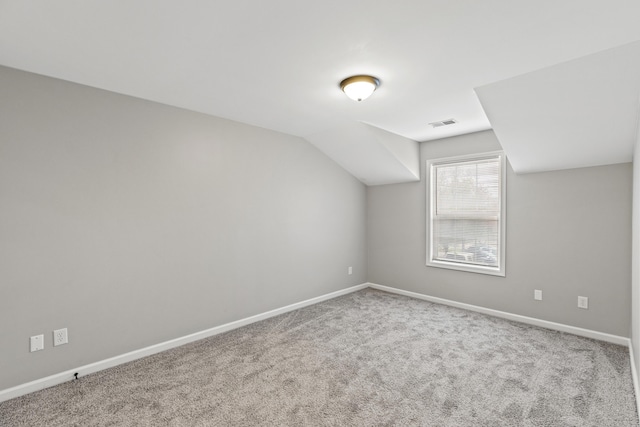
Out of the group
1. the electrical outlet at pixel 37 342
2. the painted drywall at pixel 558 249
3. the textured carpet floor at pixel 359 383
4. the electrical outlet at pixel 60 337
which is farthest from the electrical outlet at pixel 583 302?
the electrical outlet at pixel 37 342

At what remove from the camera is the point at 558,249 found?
11.3 ft

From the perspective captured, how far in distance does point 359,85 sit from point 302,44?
2.10 feet

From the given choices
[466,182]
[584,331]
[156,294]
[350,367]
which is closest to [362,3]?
[350,367]

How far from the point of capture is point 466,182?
4.28 m

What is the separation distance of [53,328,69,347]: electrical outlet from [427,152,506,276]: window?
4139 millimetres

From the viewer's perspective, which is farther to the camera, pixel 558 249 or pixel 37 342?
pixel 558 249

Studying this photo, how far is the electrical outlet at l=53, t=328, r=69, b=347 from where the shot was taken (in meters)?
2.46

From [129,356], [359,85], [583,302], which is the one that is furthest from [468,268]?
[129,356]

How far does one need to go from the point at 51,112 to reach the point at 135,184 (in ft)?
2.56

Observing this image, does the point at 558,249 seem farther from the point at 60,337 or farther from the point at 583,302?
the point at 60,337

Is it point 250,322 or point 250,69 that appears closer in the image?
point 250,69

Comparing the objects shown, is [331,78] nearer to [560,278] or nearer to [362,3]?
[362,3]

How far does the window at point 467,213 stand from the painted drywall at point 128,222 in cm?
193

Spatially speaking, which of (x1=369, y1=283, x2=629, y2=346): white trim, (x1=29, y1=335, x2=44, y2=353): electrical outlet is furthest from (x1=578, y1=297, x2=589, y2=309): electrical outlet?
(x1=29, y1=335, x2=44, y2=353): electrical outlet
